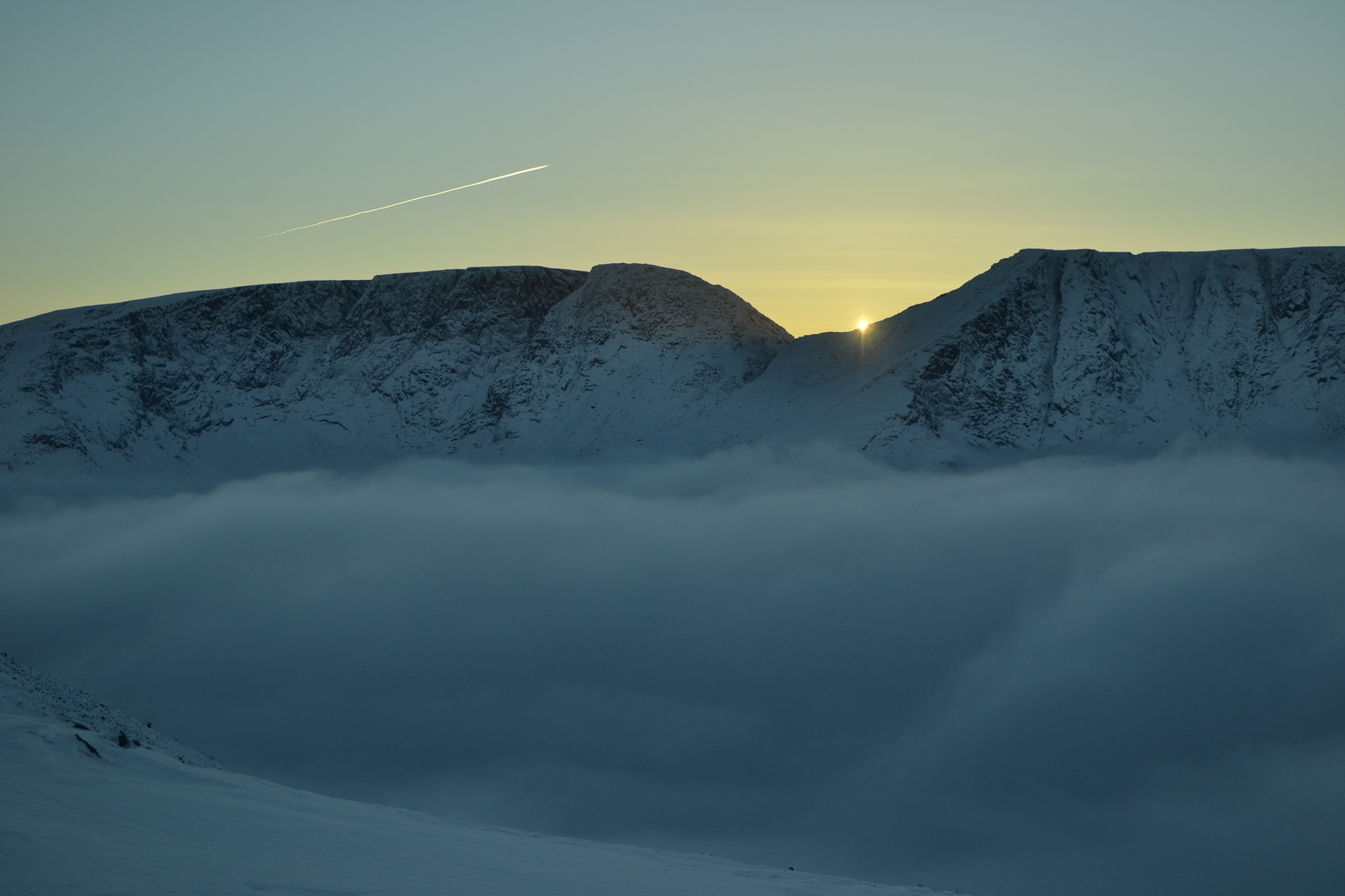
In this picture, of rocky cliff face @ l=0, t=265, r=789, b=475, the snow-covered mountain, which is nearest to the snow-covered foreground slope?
the snow-covered mountain

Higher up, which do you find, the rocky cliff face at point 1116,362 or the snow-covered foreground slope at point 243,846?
the rocky cliff face at point 1116,362

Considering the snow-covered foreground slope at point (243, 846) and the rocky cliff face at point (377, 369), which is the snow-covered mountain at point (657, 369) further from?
the snow-covered foreground slope at point (243, 846)

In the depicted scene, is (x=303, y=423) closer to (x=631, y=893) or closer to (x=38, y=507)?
(x=38, y=507)

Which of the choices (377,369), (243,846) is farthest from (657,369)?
(243,846)

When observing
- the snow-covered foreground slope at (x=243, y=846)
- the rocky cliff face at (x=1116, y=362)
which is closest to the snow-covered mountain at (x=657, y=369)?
the rocky cliff face at (x=1116, y=362)

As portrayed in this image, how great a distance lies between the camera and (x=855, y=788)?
11212 cm

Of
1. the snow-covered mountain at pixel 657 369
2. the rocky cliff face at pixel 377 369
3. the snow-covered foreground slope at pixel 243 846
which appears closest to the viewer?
the snow-covered foreground slope at pixel 243 846

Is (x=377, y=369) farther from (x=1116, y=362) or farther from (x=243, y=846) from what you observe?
(x=243, y=846)

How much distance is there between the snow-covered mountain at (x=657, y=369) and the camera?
368 feet

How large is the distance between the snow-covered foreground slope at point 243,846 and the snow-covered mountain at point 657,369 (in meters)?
97.4

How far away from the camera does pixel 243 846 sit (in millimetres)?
15031

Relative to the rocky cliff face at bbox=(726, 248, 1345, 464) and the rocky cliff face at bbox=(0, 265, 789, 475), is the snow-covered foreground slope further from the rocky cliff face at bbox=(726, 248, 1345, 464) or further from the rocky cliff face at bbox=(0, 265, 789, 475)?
the rocky cliff face at bbox=(0, 265, 789, 475)

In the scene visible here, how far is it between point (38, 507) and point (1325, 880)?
486 ft

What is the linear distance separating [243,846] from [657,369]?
4696 inches
